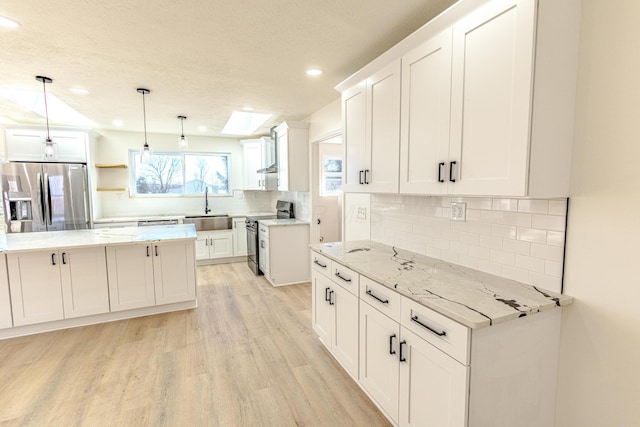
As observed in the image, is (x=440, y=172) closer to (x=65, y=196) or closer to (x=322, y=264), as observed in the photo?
(x=322, y=264)

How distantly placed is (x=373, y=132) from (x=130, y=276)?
287 cm

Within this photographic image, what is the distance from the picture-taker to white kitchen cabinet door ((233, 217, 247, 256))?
5645 mm

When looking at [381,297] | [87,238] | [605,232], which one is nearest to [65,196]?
[87,238]

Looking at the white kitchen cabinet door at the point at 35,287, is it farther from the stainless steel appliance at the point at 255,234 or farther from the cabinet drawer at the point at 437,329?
the cabinet drawer at the point at 437,329

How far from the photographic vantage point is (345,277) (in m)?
2.11

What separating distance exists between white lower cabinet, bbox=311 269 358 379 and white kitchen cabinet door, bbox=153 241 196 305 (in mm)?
1605

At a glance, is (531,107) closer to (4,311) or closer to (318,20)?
(318,20)

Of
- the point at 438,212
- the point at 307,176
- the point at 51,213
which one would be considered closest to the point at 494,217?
the point at 438,212

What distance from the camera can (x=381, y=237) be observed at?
275 centimetres

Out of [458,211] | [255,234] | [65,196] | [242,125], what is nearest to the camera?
[458,211]

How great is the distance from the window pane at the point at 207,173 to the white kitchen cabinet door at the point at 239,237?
82 cm

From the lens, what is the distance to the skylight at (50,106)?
344cm

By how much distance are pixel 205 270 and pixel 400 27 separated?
464cm

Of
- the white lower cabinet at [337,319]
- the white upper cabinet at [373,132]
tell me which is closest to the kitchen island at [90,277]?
the white lower cabinet at [337,319]
